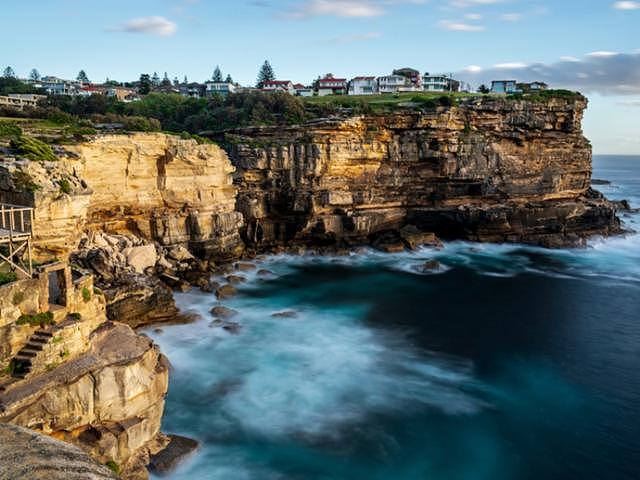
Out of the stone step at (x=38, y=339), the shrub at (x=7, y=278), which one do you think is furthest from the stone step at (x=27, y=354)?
the shrub at (x=7, y=278)

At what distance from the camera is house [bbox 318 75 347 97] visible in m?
72.1

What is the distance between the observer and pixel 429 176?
3734 centimetres

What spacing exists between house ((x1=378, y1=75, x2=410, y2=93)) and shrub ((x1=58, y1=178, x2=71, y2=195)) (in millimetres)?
54853

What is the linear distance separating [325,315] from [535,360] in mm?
9524

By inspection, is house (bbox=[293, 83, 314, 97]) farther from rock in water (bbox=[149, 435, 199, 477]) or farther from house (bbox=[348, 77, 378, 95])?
rock in water (bbox=[149, 435, 199, 477])

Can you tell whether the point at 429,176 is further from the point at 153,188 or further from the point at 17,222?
the point at 17,222

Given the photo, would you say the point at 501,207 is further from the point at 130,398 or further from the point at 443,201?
the point at 130,398

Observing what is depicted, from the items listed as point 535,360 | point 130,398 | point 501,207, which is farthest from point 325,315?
point 501,207

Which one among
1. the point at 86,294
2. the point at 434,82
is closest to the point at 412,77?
the point at 434,82

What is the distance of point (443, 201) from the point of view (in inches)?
1483

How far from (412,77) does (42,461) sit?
73530 millimetres

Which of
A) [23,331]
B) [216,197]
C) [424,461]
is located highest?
[216,197]

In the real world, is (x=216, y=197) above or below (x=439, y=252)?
above

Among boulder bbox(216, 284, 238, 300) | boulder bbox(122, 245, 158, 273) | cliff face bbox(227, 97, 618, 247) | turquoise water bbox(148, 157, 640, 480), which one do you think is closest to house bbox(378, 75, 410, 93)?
cliff face bbox(227, 97, 618, 247)
